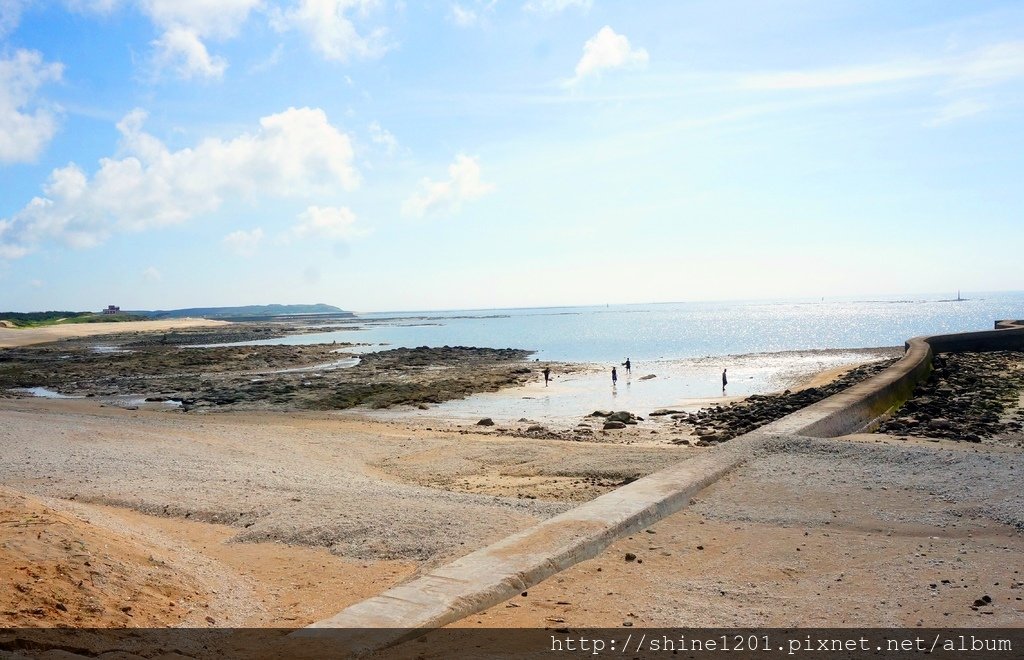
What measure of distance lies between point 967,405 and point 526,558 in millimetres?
16801

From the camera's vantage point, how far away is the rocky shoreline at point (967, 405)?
573 inches

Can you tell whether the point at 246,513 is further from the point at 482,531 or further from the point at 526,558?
the point at 526,558

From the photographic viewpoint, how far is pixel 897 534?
6941 mm

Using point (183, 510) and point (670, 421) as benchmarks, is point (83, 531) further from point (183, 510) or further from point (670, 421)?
point (670, 421)

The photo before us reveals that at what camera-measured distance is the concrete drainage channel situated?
4926mm

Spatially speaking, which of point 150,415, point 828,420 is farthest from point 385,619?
point 150,415

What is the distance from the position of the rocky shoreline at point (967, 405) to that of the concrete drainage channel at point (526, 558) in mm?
4504

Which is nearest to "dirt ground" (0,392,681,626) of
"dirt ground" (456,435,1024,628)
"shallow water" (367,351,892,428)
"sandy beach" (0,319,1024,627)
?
"sandy beach" (0,319,1024,627)

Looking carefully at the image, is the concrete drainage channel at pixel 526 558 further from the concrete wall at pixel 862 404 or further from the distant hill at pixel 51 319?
the distant hill at pixel 51 319

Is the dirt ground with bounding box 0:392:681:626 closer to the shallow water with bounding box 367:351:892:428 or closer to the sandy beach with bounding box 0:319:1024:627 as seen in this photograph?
the sandy beach with bounding box 0:319:1024:627

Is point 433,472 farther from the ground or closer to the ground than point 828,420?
closer to the ground

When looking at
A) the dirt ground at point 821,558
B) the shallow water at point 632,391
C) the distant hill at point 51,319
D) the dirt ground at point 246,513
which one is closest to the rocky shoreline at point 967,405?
the dirt ground at point 821,558

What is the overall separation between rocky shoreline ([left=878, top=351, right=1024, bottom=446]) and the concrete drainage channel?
4504 mm

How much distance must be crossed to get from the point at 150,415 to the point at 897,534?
24316 mm
